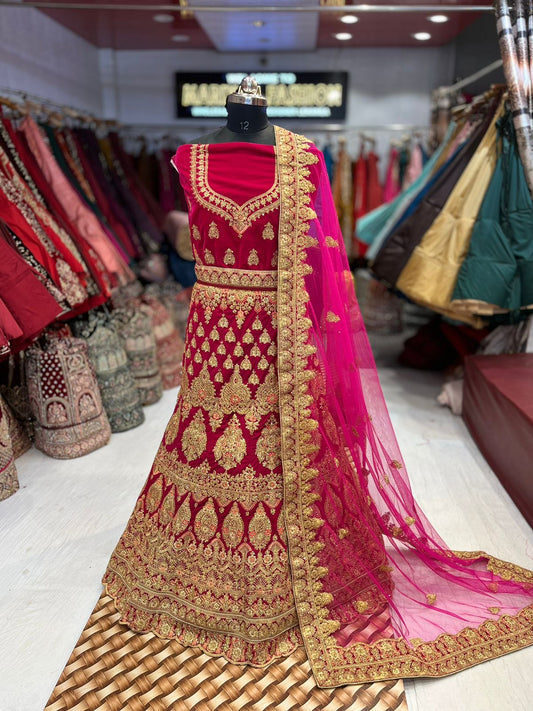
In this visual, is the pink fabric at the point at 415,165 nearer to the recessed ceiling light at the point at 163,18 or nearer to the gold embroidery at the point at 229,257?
the recessed ceiling light at the point at 163,18

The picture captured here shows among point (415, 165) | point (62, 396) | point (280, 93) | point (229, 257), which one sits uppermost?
point (280, 93)

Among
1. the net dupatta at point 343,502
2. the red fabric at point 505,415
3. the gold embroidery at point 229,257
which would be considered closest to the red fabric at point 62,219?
the gold embroidery at point 229,257

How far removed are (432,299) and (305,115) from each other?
8.26ft

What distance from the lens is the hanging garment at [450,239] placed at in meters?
2.97

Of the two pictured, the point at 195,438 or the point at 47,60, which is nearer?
the point at 195,438

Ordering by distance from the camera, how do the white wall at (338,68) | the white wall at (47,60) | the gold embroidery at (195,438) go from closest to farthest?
1. the gold embroidery at (195,438)
2. the white wall at (47,60)
3. the white wall at (338,68)

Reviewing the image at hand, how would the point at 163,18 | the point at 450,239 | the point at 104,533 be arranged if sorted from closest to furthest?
the point at 104,533 → the point at 450,239 → the point at 163,18

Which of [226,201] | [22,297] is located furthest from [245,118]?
[22,297]

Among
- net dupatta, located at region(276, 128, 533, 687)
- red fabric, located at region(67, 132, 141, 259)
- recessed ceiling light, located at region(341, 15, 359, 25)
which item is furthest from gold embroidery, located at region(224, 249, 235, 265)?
recessed ceiling light, located at region(341, 15, 359, 25)

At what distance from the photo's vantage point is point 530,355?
299 cm

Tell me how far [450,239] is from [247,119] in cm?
173

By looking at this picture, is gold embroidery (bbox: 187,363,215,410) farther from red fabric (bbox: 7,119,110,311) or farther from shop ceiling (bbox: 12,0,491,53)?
shop ceiling (bbox: 12,0,491,53)

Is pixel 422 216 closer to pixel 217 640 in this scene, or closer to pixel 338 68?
pixel 338 68

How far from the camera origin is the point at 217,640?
164 centimetres
